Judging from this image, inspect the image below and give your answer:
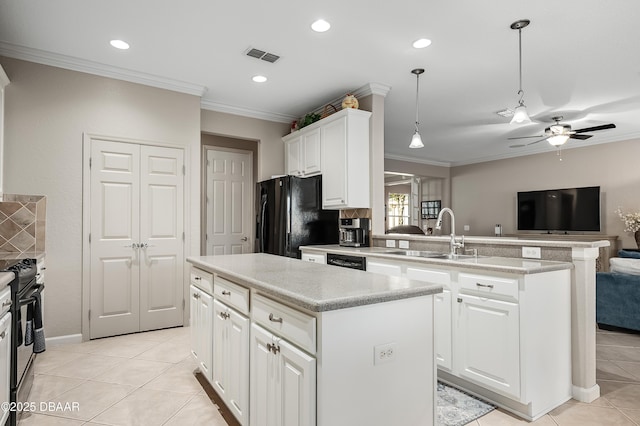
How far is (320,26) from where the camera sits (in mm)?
2850

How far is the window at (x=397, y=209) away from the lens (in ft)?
33.0

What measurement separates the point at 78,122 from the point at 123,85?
1.90 feet

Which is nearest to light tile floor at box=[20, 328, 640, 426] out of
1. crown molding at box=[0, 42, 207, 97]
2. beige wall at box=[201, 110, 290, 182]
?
beige wall at box=[201, 110, 290, 182]

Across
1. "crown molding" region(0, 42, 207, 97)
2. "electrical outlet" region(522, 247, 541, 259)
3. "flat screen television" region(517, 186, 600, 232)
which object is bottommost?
"electrical outlet" region(522, 247, 541, 259)

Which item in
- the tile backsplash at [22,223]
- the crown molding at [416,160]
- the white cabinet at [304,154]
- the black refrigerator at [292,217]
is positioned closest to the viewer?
the tile backsplash at [22,223]

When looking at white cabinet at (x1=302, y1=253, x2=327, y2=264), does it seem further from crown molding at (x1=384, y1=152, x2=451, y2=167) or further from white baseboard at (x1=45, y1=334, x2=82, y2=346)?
crown molding at (x1=384, y1=152, x2=451, y2=167)

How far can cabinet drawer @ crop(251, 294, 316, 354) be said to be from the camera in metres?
1.34

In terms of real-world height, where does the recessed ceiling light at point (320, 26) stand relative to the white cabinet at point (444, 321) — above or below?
above

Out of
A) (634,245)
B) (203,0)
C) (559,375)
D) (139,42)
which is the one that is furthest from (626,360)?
(139,42)

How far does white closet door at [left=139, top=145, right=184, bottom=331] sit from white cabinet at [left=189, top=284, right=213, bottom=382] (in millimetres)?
1436

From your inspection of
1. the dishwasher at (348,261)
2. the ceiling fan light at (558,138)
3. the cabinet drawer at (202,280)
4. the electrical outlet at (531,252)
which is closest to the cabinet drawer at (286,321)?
the cabinet drawer at (202,280)

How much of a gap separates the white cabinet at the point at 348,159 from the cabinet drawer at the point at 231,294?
2.04 meters

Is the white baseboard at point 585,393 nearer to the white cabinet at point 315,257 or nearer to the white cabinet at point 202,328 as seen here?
the white cabinet at point 315,257

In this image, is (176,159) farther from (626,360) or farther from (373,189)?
(626,360)
